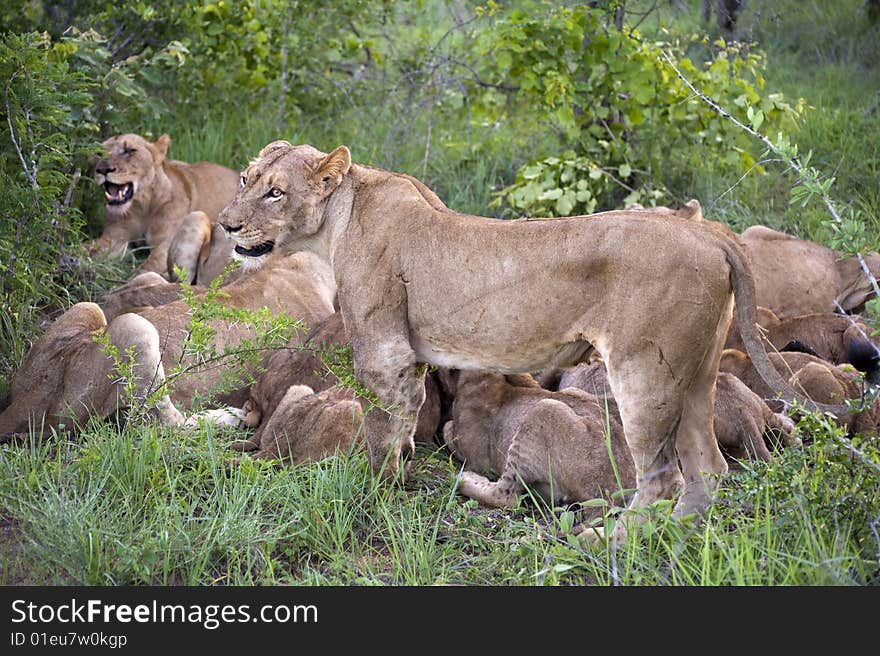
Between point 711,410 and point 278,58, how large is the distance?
7.35 metres

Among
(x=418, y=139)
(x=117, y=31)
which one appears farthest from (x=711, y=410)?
(x=117, y=31)

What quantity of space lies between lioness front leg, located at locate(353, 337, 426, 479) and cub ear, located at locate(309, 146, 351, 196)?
80 centimetres

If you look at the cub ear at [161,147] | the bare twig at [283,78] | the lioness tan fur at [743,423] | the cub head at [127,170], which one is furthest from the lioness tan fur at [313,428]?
the bare twig at [283,78]

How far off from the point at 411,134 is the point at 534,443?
6053 millimetres

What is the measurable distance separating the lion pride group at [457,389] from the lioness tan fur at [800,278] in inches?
0.5

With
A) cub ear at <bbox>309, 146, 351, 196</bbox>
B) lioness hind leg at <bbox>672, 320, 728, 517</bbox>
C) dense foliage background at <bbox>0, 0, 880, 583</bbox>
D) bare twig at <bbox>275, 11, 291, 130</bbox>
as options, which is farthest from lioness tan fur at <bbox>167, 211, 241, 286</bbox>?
lioness hind leg at <bbox>672, 320, 728, 517</bbox>

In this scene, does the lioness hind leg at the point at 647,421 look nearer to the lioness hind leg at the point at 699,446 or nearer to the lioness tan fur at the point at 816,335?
the lioness hind leg at the point at 699,446

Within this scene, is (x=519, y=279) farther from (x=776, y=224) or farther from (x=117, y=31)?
(x=117, y=31)

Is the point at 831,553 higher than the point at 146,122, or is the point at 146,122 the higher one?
the point at 831,553

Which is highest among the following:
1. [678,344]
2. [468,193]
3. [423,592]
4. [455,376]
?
[678,344]

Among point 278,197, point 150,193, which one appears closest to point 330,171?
point 278,197

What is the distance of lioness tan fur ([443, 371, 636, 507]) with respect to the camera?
19.9 ft

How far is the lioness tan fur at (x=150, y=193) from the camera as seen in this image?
34.3ft

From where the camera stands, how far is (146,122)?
1168 centimetres
